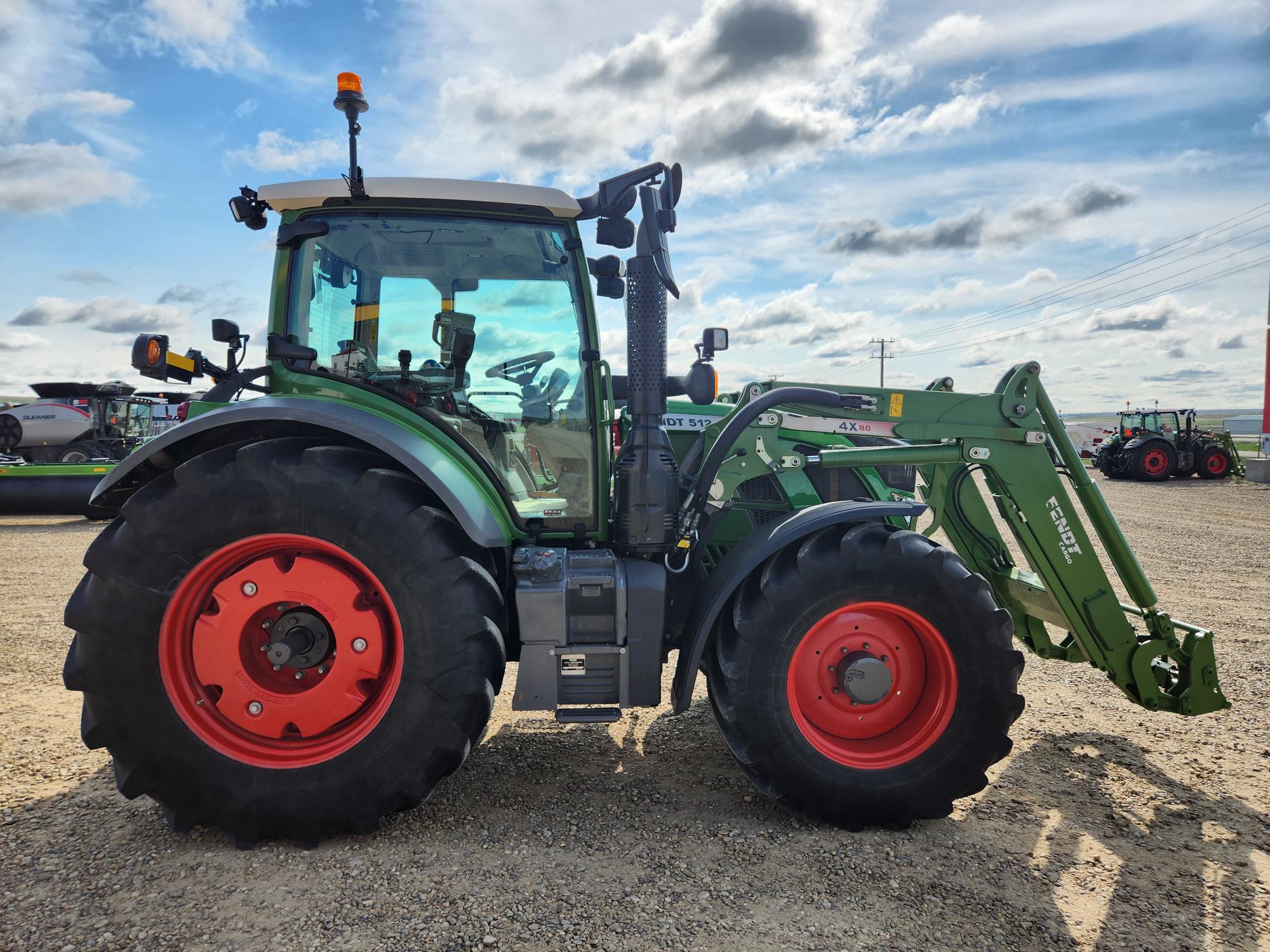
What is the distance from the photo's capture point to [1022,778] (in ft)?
11.9

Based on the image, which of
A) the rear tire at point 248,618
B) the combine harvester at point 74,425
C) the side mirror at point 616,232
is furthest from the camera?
the combine harvester at point 74,425

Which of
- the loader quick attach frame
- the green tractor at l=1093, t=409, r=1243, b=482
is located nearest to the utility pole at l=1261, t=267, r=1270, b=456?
the green tractor at l=1093, t=409, r=1243, b=482

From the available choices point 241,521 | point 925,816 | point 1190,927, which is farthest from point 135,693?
point 1190,927

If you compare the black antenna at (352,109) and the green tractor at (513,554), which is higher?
the black antenna at (352,109)

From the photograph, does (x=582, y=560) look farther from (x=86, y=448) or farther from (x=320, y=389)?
(x=86, y=448)

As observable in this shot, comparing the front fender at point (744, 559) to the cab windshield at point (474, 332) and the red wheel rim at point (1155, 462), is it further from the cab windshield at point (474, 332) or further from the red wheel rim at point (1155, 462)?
the red wheel rim at point (1155, 462)

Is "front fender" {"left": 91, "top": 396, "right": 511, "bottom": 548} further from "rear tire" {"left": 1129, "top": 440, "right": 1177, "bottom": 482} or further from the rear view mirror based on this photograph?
"rear tire" {"left": 1129, "top": 440, "right": 1177, "bottom": 482}

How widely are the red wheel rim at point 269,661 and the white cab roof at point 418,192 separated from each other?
1483 mm

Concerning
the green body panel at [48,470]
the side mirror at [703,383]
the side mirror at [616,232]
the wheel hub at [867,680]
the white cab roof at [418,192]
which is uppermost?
the white cab roof at [418,192]

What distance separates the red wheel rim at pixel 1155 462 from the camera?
21.8 metres

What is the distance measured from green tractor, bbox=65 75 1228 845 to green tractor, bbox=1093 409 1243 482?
21.7 metres

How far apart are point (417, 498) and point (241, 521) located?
2.12 feet

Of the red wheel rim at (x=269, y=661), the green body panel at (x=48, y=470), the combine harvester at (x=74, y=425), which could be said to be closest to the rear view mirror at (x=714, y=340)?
the red wheel rim at (x=269, y=661)

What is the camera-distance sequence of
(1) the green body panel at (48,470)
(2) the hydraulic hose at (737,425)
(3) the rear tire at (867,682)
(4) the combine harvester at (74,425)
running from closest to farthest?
(3) the rear tire at (867,682) < (2) the hydraulic hose at (737,425) < (1) the green body panel at (48,470) < (4) the combine harvester at (74,425)
